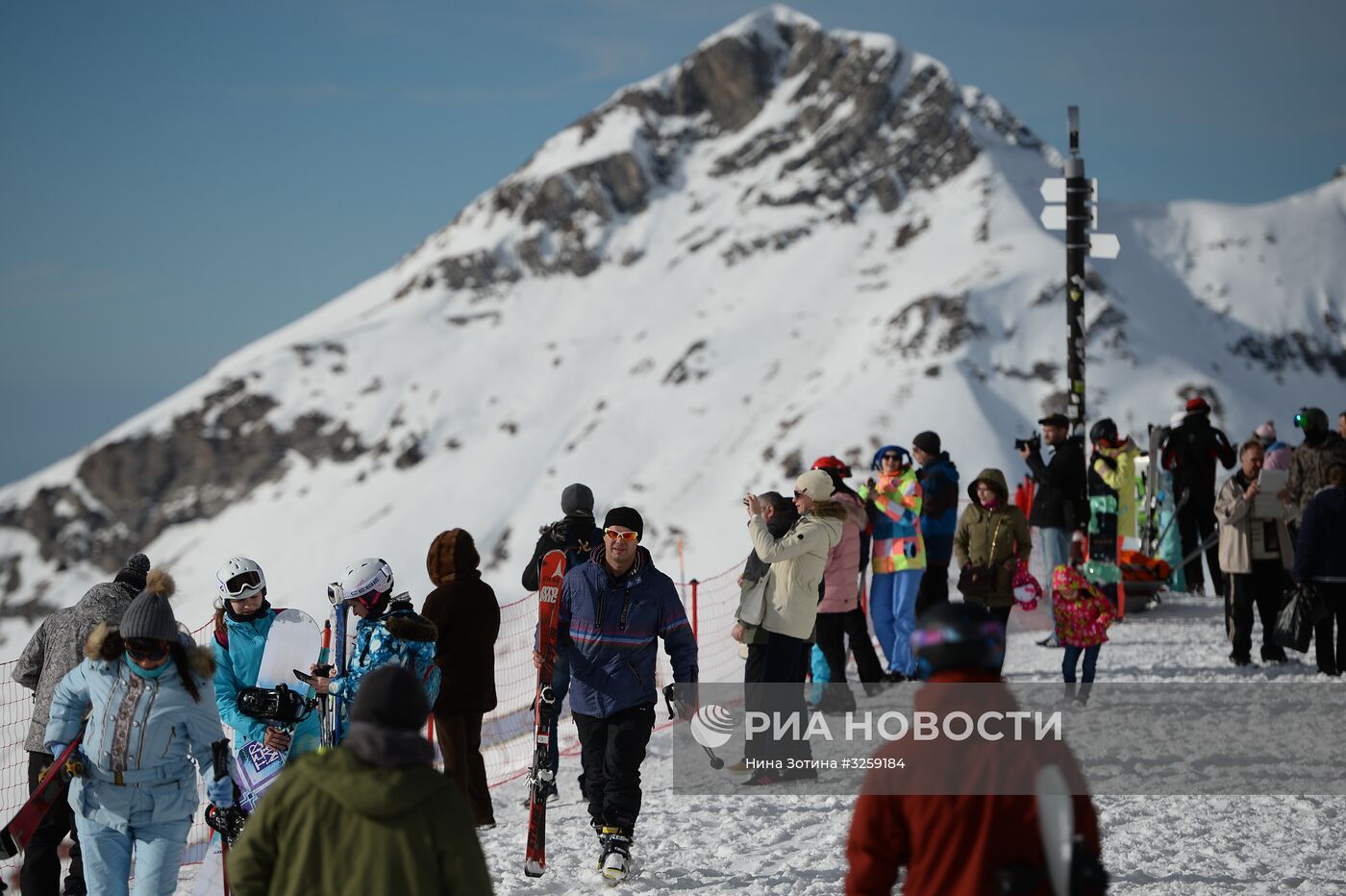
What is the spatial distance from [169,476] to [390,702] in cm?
12454

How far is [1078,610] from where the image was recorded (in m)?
9.61

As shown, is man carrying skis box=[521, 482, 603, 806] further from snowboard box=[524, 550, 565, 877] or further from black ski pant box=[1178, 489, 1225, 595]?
black ski pant box=[1178, 489, 1225, 595]

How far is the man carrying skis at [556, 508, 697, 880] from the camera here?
652cm

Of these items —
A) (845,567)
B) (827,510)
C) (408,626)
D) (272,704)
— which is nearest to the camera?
(272,704)

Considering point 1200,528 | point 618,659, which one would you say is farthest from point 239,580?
point 1200,528

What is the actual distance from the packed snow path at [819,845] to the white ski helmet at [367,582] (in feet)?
5.59

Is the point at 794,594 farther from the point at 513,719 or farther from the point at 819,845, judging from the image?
the point at 513,719

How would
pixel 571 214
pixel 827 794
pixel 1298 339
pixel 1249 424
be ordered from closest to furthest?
pixel 827 794, pixel 1249 424, pixel 1298 339, pixel 571 214

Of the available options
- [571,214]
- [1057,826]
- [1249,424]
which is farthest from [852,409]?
[1057,826]

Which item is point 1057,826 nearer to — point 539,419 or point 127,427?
point 539,419

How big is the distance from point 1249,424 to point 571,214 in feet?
269

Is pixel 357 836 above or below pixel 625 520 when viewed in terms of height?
below

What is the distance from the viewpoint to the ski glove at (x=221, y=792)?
17.7ft

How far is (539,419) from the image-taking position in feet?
351
